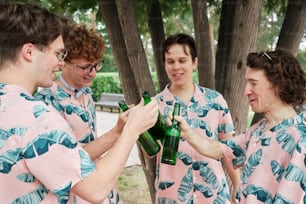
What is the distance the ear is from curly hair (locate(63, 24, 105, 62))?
91 cm

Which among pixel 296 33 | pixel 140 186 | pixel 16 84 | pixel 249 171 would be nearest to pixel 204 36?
pixel 296 33

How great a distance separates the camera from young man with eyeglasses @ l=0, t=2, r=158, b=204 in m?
1.28

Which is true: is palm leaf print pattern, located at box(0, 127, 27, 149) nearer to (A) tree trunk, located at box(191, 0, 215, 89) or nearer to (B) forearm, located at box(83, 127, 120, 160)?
(B) forearm, located at box(83, 127, 120, 160)

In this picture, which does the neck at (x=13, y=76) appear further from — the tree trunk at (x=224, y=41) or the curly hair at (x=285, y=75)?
the tree trunk at (x=224, y=41)

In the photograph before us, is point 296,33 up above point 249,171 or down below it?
above

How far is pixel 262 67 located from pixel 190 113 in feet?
2.66

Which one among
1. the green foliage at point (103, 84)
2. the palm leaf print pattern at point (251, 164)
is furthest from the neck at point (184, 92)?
the green foliage at point (103, 84)

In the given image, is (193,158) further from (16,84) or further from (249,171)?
(16,84)

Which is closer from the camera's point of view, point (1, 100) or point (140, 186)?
point (1, 100)

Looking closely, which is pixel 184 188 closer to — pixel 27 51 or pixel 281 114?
pixel 281 114

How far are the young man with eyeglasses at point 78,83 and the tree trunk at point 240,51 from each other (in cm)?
126

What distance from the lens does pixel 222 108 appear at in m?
2.76

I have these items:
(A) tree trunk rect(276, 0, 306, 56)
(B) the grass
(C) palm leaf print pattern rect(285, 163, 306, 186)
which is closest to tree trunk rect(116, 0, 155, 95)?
(A) tree trunk rect(276, 0, 306, 56)

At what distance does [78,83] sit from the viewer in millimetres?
2438
